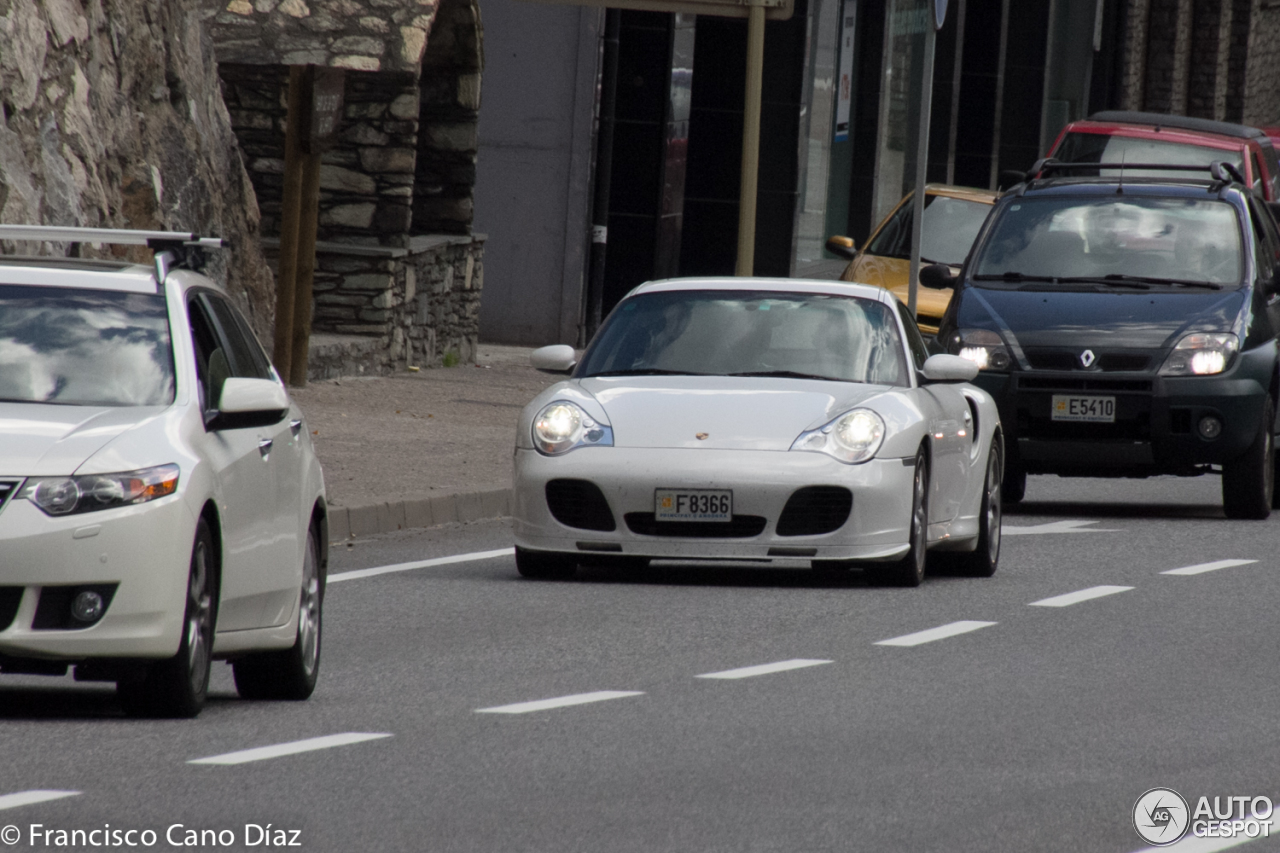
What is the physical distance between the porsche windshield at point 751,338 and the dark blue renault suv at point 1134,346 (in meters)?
3.42

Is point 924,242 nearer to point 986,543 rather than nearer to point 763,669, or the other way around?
point 986,543

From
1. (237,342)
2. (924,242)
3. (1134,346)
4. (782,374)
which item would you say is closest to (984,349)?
(1134,346)

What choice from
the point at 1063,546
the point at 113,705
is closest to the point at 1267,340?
the point at 1063,546

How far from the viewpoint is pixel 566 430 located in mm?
12242

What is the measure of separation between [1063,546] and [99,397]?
764cm

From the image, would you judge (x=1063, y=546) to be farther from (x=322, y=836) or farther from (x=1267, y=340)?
(x=322, y=836)

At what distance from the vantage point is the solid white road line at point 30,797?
6.53 meters

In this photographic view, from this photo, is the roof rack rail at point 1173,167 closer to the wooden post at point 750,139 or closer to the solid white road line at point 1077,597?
the wooden post at point 750,139

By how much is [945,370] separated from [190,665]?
563 centimetres

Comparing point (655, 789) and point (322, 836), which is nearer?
point (322, 836)

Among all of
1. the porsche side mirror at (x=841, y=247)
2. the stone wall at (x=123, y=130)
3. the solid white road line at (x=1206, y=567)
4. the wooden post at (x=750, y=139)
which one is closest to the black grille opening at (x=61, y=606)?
the solid white road line at (x=1206, y=567)

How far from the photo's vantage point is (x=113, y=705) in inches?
329

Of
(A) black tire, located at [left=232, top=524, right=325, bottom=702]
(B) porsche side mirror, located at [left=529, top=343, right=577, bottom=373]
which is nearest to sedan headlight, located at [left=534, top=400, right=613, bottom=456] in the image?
(B) porsche side mirror, located at [left=529, top=343, right=577, bottom=373]

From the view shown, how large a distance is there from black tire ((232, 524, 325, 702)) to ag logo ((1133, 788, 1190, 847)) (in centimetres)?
278
